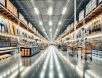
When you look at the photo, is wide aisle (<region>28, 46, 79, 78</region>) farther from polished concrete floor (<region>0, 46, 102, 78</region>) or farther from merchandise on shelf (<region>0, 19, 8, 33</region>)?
merchandise on shelf (<region>0, 19, 8, 33</region>)

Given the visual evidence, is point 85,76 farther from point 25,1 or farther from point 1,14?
point 25,1

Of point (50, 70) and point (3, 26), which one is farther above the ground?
point (3, 26)

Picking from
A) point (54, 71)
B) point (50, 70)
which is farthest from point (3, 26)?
point (54, 71)

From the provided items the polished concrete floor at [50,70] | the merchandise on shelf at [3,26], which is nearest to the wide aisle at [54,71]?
the polished concrete floor at [50,70]

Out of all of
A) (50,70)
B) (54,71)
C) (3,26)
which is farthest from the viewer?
(3,26)

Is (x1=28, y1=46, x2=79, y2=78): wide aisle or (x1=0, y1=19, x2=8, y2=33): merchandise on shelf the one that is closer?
(x1=28, y1=46, x2=79, y2=78): wide aisle

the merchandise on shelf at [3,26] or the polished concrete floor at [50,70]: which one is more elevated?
the merchandise on shelf at [3,26]

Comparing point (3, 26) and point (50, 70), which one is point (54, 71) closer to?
point (50, 70)

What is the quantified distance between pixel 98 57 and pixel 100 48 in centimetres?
50

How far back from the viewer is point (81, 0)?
8398 millimetres

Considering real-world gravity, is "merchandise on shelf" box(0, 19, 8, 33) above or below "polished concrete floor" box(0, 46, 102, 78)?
above

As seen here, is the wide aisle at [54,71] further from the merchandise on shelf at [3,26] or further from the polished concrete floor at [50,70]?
the merchandise on shelf at [3,26]

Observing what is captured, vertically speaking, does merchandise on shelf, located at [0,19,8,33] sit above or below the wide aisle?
above

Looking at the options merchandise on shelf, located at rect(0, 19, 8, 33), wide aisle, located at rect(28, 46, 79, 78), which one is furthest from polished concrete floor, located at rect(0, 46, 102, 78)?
Result: merchandise on shelf, located at rect(0, 19, 8, 33)
